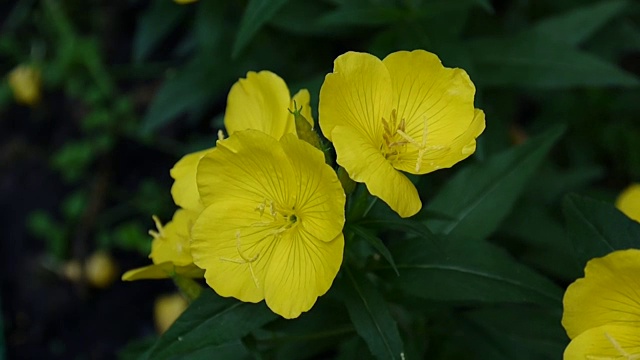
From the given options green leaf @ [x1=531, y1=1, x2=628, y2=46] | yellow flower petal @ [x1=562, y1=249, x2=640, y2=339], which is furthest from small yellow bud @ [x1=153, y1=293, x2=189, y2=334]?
yellow flower petal @ [x1=562, y1=249, x2=640, y2=339]

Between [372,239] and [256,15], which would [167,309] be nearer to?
[256,15]

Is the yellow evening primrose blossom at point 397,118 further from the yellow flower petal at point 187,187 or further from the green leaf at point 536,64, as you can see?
the green leaf at point 536,64

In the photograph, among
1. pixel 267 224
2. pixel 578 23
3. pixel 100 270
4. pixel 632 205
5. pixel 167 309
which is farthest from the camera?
pixel 100 270

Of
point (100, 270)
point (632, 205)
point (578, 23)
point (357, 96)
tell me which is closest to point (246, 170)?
point (357, 96)

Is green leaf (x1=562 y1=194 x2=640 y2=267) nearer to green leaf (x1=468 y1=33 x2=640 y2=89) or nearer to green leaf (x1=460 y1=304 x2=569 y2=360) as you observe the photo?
green leaf (x1=460 y1=304 x2=569 y2=360)

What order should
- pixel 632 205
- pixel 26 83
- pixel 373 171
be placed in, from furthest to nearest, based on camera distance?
pixel 26 83 → pixel 632 205 → pixel 373 171

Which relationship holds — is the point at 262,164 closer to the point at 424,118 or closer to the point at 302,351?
the point at 424,118

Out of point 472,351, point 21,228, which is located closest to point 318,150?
point 472,351
